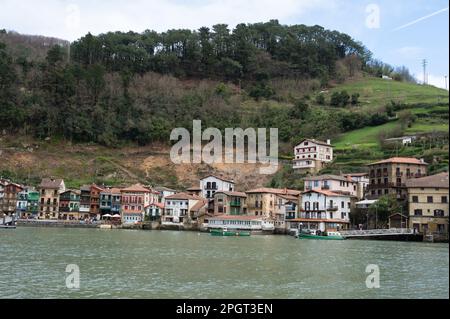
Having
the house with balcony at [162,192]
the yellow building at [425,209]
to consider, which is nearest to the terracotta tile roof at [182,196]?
the house with balcony at [162,192]

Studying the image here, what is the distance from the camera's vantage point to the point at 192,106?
7950 cm

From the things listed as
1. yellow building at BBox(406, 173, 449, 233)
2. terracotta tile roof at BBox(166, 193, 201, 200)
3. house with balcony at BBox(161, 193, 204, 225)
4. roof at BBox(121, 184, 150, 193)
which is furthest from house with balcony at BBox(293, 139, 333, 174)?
yellow building at BBox(406, 173, 449, 233)

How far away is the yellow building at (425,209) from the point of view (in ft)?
136

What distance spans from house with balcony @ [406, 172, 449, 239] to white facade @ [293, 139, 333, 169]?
70.7ft

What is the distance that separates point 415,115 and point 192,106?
3171cm

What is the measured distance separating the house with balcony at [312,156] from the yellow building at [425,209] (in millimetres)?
21490

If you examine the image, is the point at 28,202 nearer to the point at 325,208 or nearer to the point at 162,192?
the point at 162,192

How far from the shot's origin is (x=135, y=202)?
202 ft

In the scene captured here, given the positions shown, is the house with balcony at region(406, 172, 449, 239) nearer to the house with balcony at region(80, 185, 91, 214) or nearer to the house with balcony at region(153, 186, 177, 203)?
the house with balcony at region(153, 186, 177, 203)

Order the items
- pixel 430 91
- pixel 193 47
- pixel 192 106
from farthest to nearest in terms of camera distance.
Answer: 1. pixel 193 47
2. pixel 430 91
3. pixel 192 106

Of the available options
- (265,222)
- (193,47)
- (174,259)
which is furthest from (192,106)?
(174,259)
